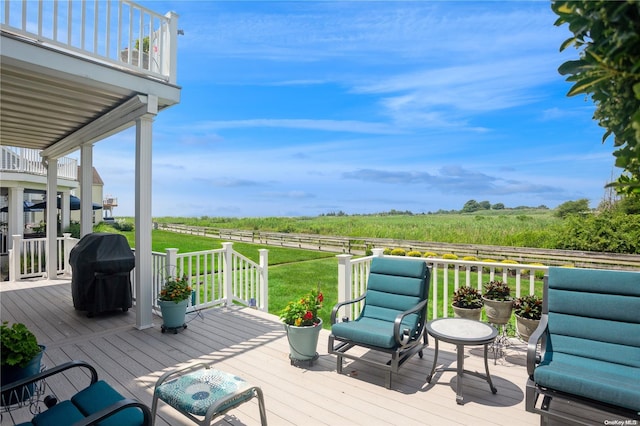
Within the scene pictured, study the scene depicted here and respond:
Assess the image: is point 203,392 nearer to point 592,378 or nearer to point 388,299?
point 388,299

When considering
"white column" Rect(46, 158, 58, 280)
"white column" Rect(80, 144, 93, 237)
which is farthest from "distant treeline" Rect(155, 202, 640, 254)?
"white column" Rect(46, 158, 58, 280)

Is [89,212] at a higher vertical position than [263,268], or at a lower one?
higher

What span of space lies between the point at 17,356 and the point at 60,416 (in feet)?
3.15

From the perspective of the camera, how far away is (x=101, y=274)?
16.9 feet

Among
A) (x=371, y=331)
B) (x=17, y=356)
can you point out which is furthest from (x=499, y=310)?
(x=17, y=356)

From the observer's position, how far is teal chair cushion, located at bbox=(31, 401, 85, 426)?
1.89 metres

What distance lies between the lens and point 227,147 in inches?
867

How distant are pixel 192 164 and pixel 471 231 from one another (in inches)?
645

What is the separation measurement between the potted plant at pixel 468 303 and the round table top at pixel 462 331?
2.16 feet

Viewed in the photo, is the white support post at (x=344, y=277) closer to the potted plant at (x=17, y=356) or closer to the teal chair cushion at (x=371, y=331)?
the teal chair cushion at (x=371, y=331)

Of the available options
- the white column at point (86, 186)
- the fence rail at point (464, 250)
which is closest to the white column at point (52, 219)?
the white column at point (86, 186)

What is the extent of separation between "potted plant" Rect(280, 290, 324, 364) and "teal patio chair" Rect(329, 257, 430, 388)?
217 mm

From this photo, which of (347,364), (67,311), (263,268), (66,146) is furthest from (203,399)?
(66,146)

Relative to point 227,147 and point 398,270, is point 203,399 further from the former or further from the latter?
point 227,147
